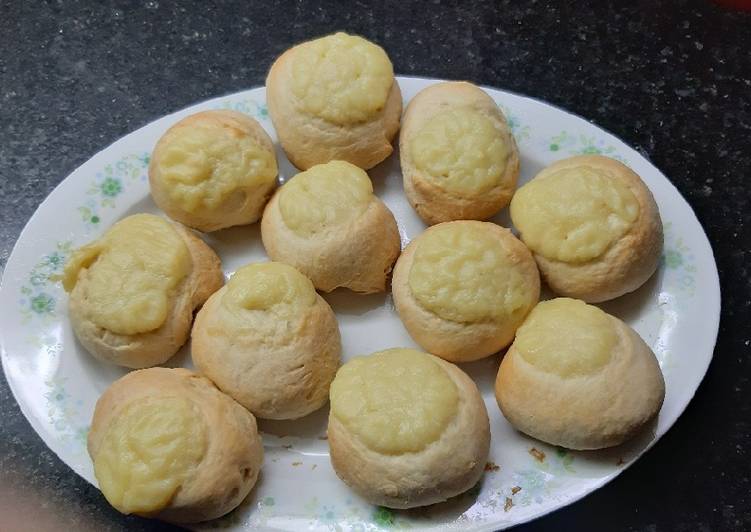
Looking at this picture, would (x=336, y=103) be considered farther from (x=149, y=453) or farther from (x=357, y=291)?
(x=149, y=453)

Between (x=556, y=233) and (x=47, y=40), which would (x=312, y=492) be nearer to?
(x=556, y=233)

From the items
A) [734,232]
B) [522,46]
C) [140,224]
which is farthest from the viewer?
[522,46]

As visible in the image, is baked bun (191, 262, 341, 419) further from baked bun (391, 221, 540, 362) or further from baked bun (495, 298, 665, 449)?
baked bun (495, 298, 665, 449)

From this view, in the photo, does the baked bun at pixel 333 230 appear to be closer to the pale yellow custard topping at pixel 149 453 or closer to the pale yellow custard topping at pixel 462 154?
the pale yellow custard topping at pixel 462 154

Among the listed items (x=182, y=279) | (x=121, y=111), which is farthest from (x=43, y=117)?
(x=182, y=279)

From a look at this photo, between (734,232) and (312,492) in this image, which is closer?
(312,492)

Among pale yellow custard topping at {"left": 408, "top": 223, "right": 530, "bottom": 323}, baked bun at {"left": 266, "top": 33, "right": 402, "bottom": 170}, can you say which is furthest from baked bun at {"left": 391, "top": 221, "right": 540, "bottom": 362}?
baked bun at {"left": 266, "top": 33, "right": 402, "bottom": 170}

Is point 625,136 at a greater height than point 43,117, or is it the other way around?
point 43,117

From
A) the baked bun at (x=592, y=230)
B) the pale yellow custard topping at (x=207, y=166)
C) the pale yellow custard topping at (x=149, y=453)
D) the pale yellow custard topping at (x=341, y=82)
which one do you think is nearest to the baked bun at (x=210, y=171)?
the pale yellow custard topping at (x=207, y=166)
